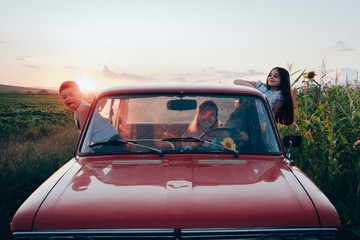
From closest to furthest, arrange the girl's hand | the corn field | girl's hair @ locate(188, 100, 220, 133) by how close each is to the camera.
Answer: the girl's hand < girl's hair @ locate(188, 100, 220, 133) < the corn field

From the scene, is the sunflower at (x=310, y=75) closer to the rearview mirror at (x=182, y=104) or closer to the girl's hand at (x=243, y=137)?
the girl's hand at (x=243, y=137)

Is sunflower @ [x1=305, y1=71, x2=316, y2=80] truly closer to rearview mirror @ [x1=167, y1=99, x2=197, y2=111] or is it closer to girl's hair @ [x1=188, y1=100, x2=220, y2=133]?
girl's hair @ [x1=188, y1=100, x2=220, y2=133]

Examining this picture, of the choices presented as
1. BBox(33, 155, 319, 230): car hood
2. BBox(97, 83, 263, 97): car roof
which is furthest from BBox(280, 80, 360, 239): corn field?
BBox(33, 155, 319, 230): car hood

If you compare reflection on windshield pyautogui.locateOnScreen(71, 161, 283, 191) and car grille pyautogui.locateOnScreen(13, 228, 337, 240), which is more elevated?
reflection on windshield pyautogui.locateOnScreen(71, 161, 283, 191)

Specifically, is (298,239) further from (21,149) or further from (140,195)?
(21,149)

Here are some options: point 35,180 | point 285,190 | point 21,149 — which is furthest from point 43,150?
point 285,190

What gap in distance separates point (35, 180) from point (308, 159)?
15.8 ft

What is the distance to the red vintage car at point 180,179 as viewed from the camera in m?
2.11

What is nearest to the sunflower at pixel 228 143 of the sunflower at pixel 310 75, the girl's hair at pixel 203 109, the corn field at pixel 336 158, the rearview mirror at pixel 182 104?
the girl's hair at pixel 203 109

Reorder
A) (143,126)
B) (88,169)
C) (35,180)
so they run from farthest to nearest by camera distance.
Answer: (35,180) < (143,126) < (88,169)

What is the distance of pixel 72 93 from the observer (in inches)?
218

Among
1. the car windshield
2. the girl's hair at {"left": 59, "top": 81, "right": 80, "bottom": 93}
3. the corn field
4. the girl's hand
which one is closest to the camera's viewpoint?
the car windshield

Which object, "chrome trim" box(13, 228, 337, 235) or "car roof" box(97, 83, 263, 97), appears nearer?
"chrome trim" box(13, 228, 337, 235)

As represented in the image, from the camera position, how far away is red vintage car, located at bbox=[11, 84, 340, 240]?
211cm
